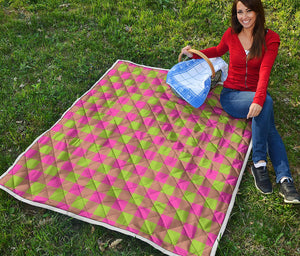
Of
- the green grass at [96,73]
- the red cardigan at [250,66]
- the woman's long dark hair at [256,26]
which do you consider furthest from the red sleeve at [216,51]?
the green grass at [96,73]

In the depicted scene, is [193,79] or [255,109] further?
[193,79]

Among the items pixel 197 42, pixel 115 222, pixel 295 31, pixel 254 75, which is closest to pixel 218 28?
pixel 197 42

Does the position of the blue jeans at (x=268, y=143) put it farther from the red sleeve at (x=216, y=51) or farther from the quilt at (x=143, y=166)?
the red sleeve at (x=216, y=51)

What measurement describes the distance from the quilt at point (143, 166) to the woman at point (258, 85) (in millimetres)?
251

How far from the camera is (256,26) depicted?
125 inches

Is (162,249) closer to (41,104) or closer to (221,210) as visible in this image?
(221,210)

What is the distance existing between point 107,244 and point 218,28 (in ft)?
12.6

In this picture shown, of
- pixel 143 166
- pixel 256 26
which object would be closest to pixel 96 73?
pixel 143 166

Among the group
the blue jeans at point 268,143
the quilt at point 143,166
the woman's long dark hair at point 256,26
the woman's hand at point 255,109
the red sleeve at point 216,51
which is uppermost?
the woman's long dark hair at point 256,26

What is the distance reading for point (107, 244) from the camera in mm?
2805

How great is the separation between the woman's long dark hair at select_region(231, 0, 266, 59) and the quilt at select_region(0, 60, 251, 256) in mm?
850

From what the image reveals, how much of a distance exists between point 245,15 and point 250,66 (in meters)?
0.56

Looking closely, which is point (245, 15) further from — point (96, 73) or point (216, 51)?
point (96, 73)

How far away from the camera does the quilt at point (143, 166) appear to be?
2848mm
